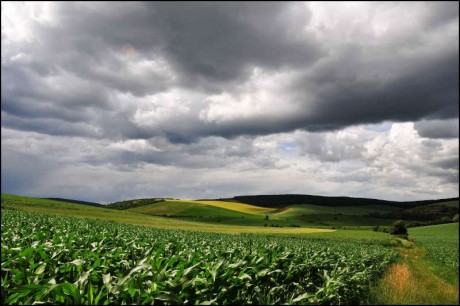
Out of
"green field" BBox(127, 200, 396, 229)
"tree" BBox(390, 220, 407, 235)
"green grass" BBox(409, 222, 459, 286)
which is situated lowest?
"green field" BBox(127, 200, 396, 229)

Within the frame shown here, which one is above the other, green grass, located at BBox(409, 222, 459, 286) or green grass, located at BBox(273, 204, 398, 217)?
green grass, located at BBox(409, 222, 459, 286)

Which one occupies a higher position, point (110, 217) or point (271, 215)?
point (110, 217)

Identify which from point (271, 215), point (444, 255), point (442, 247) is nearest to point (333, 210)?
point (271, 215)

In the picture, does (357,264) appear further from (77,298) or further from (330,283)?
(77,298)

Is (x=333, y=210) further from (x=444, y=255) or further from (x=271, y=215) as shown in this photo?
(x=444, y=255)

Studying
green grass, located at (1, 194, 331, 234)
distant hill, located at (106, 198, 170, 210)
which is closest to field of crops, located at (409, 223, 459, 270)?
green grass, located at (1, 194, 331, 234)

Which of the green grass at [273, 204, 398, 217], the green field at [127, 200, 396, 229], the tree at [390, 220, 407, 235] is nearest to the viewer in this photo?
the tree at [390, 220, 407, 235]

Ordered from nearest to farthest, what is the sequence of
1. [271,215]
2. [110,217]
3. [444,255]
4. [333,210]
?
[444,255]
[110,217]
[271,215]
[333,210]

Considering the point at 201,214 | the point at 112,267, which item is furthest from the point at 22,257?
the point at 201,214

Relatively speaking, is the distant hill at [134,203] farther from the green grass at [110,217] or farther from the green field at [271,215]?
the green grass at [110,217]

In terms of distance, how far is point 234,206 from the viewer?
177250 millimetres

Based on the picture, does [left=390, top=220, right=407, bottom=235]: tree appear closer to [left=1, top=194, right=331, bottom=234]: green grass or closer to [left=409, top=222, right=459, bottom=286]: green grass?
[left=409, top=222, right=459, bottom=286]: green grass

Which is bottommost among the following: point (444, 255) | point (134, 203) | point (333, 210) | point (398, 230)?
point (333, 210)

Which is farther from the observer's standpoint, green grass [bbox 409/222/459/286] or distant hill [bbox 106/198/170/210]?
distant hill [bbox 106/198/170/210]
